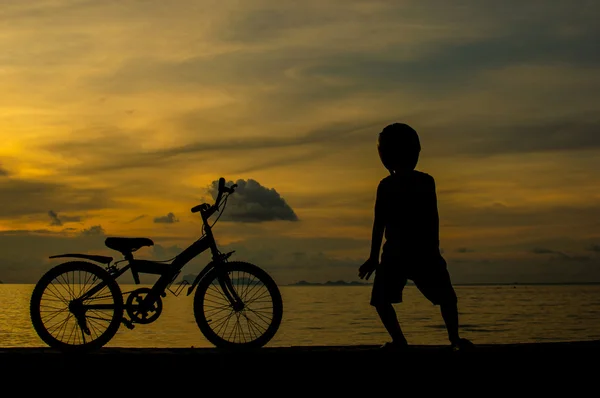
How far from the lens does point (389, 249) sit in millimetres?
7594

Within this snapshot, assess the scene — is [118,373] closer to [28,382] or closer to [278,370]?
[28,382]

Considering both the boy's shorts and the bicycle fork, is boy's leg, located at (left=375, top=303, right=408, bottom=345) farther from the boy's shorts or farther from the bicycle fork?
the bicycle fork

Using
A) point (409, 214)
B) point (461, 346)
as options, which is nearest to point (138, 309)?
point (409, 214)

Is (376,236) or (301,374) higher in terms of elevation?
(376,236)

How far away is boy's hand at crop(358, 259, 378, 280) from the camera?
744cm

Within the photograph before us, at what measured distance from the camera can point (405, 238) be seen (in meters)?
7.56

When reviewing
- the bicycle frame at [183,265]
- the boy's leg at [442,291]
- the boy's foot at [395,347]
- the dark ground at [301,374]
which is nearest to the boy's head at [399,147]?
the boy's leg at [442,291]

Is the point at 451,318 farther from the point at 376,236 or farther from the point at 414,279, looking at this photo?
the point at 376,236

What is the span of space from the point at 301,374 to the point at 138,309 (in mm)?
3110

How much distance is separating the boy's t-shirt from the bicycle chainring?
3141 mm

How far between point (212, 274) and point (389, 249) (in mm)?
2675

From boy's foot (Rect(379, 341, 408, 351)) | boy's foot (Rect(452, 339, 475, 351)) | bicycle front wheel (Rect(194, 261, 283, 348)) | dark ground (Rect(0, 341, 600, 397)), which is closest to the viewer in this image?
dark ground (Rect(0, 341, 600, 397))

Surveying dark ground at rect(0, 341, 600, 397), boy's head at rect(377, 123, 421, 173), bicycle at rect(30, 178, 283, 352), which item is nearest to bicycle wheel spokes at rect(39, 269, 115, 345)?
bicycle at rect(30, 178, 283, 352)

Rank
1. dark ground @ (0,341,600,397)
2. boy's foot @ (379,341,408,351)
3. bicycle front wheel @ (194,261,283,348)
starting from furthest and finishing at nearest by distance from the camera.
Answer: bicycle front wheel @ (194,261,283,348)
boy's foot @ (379,341,408,351)
dark ground @ (0,341,600,397)
